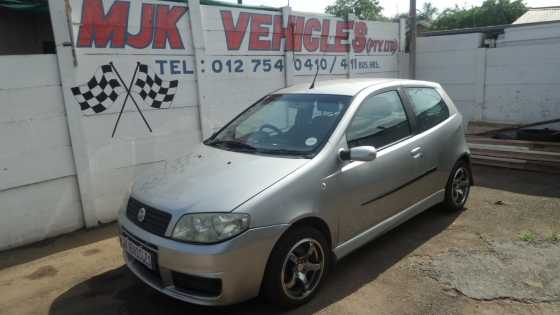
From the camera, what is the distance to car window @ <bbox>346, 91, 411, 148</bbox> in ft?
11.5

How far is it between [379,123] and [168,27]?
3.06m

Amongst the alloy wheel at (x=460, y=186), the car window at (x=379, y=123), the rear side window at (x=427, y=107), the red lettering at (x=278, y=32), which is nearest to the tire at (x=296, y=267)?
the car window at (x=379, y=123)

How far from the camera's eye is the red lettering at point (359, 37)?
8134mm

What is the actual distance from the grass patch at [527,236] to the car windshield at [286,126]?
2239 millimetres

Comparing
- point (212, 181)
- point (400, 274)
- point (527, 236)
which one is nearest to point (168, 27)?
point (212, 181)

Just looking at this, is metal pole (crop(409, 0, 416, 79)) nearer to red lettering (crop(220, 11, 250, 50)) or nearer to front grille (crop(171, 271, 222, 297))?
red lettering (crop(220, 11, 250, 50))

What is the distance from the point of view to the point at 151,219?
2.93m

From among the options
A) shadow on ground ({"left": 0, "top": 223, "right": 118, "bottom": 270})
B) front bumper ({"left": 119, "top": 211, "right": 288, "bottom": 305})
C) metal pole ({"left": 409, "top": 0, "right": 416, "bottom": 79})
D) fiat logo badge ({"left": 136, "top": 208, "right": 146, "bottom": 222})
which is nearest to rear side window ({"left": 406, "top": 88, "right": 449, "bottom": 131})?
front bumper ({"left": 119, "top": 211, "right": 288, "bottom": 305})

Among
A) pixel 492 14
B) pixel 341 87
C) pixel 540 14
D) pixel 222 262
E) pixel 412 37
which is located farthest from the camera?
pixel 492 14

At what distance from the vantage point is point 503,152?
22.7 feet

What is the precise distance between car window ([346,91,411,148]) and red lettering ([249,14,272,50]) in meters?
2.95

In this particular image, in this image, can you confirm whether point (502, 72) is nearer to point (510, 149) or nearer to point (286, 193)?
point (510, 149)

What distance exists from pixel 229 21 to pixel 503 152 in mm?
4799

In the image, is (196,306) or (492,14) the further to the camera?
(492,14)
